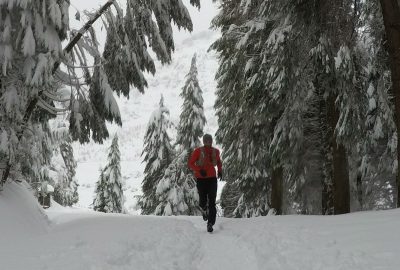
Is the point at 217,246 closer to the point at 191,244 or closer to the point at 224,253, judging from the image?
the point at 191,244

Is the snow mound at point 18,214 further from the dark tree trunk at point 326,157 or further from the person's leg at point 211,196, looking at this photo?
the dark tree trunk at point 326,157

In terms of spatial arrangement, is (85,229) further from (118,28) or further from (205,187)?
(118,28)

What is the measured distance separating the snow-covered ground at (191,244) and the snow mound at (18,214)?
0.02 m

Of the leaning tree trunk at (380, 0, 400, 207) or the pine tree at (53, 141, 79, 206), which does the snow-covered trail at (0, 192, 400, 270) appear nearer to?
the leaning tree trunk at (380, 0, 400, 207)

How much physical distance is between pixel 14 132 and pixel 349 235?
6284 mm

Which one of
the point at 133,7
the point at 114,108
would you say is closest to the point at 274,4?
the point at 133,7

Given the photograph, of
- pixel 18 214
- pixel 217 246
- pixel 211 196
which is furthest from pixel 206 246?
pixel 18 214

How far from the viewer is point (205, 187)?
1012 centimetres

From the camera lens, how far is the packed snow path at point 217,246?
6.12m

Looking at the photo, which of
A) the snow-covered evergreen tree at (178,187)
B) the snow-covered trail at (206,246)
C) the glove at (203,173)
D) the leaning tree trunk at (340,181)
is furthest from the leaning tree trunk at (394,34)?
the snow-covered evergreen tree at (178,187)

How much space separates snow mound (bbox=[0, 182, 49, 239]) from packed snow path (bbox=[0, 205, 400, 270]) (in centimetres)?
14

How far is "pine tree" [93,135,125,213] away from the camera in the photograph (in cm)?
4256

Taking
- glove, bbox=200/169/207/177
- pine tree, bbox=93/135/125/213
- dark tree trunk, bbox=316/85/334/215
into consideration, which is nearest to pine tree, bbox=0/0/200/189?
glove, bbox=200/169/207/177

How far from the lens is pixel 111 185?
43.1 meters
